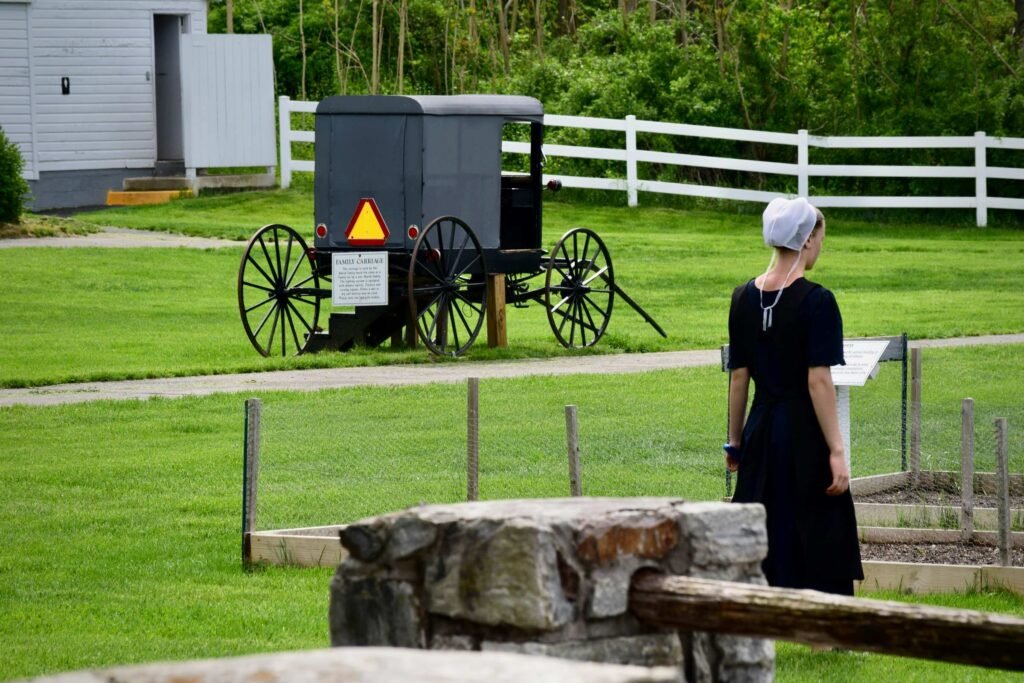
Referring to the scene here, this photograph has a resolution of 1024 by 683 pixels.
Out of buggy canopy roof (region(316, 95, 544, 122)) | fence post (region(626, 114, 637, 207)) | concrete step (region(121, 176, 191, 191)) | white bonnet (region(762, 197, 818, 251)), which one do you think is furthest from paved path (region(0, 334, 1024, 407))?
concrete step (region(121, 176, 191, 191))

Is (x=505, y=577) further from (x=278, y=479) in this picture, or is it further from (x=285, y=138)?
(x=285, y=138)

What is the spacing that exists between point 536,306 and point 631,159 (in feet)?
27.7

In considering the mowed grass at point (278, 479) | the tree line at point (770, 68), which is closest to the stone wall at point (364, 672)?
the mowed grass at point (278, 479)

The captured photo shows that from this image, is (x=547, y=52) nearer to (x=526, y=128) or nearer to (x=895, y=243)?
(x=526, y=128)

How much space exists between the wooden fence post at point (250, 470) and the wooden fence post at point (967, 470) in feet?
11.6

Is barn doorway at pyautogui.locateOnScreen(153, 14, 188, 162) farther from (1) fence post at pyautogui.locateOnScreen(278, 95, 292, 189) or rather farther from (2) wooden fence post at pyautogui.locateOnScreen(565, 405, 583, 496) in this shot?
(2) wooden fence post at pyautogui.locateOnScreen(565, 405, 583, 496)

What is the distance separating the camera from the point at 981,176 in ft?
97.6

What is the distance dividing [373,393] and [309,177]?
61.5 ft

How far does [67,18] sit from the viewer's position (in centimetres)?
3162

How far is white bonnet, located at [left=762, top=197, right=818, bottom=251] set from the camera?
6723mm

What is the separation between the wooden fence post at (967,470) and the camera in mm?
9539

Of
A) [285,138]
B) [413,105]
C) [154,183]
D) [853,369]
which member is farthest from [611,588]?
[154,183]

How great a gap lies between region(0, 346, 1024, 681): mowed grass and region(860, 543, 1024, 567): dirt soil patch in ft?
2.93

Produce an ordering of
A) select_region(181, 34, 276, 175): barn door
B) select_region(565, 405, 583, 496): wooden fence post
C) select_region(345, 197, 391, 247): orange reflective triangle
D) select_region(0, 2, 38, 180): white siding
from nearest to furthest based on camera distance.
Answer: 1. select_region(565, 405, 583, 496): wooden fence post
2. select_region(345, 197, 391, 247): orange reflective triangle
3. select_region(0, 2, 38, 180): white siding
4. select_region(181, 34, 276, 175): barn door
